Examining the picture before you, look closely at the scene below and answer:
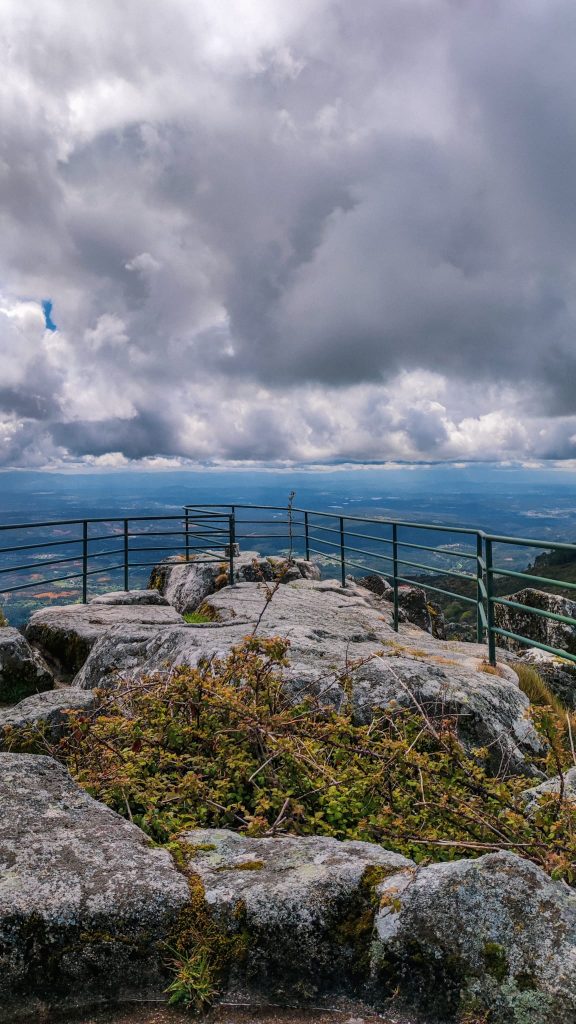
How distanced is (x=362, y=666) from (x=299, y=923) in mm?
2320

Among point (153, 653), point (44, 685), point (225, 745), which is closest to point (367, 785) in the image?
point (225, 745)

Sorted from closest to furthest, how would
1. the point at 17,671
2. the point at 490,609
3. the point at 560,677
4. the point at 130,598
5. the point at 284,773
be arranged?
the point at 284,773, the point at 17,671, the point at 490,609, the point at 560,677, the point at 130,598

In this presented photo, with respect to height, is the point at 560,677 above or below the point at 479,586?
below

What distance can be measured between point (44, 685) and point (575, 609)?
9.06 meters

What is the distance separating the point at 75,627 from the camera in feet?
22.4

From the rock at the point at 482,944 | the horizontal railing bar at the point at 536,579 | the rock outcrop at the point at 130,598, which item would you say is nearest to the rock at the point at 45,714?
the rock at the point at 482,944

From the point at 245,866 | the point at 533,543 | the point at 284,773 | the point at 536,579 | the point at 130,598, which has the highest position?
the point at 533,543

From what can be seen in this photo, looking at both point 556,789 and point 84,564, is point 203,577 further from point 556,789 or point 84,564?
point 556,789

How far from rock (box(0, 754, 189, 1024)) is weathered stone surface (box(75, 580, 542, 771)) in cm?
163

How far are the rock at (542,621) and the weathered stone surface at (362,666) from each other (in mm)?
3808

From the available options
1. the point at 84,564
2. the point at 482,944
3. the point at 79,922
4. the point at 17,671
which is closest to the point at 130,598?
the point at 84,564

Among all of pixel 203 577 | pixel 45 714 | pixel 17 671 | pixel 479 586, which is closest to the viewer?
pixel 45 714

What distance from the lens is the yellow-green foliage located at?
7.27 ft

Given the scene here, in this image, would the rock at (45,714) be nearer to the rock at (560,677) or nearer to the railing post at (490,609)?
the railing post at (490,609)
